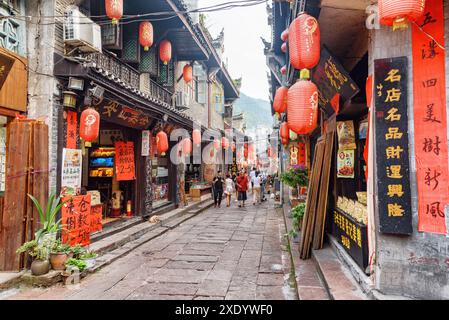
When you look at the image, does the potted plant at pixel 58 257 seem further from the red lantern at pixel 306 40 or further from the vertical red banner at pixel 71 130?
the red lantern at pixel 306 40

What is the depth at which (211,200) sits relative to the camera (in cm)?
2034

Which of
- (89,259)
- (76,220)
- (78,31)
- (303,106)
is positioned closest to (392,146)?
(303,106)

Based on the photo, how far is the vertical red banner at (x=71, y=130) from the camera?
7.47 meters

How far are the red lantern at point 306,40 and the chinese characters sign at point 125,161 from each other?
7.33m

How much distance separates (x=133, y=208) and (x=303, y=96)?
8209mm

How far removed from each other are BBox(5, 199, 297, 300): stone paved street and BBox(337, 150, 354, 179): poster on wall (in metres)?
2.43

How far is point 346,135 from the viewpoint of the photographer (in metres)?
7.11

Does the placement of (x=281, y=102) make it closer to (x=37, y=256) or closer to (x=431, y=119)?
(x=431, y=119)

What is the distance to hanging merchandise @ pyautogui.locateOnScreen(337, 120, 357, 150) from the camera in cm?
699

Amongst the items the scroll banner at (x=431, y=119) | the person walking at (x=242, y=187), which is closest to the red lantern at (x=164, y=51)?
the person walking at (x=242, y=187)

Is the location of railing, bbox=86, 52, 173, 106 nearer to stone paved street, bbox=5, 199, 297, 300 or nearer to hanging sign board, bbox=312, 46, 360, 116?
stone paved street, bbox=5, 199, 297, 300

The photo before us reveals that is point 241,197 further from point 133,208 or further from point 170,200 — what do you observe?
point 133,208

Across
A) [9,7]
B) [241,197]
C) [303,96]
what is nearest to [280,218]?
[241,197]
